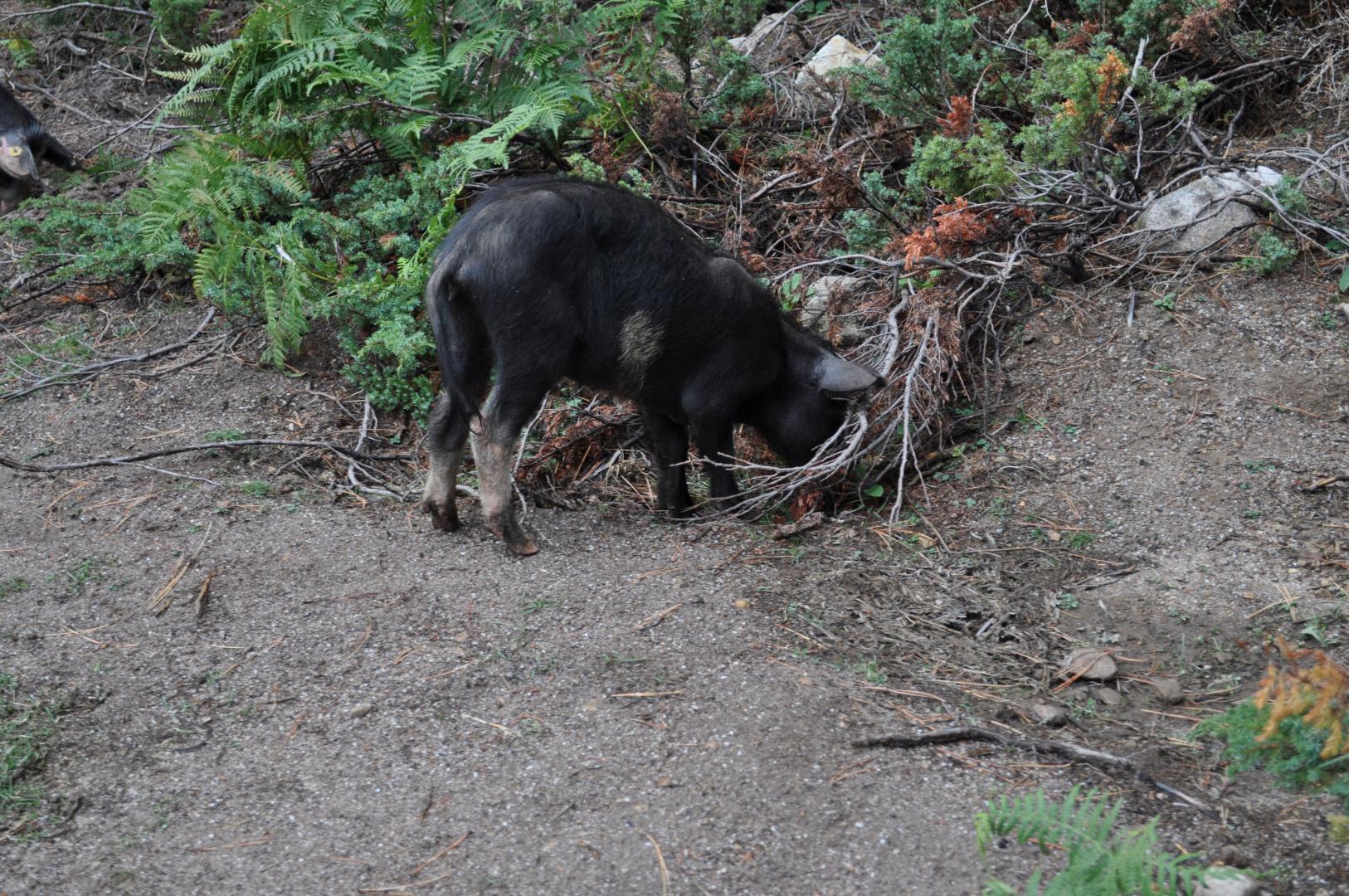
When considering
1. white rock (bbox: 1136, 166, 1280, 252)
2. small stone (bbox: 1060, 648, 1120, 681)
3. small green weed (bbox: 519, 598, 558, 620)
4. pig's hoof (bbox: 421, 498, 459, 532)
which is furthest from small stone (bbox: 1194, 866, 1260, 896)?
white rock (bbox: 1136, 166, 1280, 252)

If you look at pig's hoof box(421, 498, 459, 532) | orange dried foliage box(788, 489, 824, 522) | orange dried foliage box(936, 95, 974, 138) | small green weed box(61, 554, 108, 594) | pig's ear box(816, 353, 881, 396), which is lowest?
orange dried foliage box(788, 489, 824, 522)

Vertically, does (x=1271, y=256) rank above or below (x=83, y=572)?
above

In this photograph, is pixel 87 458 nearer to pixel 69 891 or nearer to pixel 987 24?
pixel 69 891

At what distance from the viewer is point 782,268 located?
707 centimetres

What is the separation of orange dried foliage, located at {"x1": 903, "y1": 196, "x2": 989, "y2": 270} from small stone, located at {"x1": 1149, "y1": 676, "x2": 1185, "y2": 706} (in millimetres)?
2510

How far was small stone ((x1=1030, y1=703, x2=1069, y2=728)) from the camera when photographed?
394cm

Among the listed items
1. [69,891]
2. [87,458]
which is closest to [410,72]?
[87,458]

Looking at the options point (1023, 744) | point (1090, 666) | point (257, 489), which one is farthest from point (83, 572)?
point (1090, 666)

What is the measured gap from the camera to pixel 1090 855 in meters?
2.77

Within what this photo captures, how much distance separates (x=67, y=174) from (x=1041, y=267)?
7.76m

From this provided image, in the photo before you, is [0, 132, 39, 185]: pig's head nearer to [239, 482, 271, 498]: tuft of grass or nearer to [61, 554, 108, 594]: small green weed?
[239, 482, 271, 498]: tuft of grass

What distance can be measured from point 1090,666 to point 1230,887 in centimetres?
136

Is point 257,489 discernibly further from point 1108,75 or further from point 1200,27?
point 1200,27

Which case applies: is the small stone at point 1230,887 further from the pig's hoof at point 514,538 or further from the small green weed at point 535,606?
the pig's hoof at point 514,538
